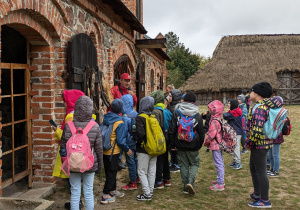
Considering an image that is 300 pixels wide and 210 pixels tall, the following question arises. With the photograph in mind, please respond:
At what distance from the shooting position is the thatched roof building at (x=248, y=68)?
2502 centimetres

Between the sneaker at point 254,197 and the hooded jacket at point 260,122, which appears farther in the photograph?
the sneaker at point 254,197

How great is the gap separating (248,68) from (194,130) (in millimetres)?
23391

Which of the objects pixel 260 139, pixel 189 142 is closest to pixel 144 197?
pixel 189 142

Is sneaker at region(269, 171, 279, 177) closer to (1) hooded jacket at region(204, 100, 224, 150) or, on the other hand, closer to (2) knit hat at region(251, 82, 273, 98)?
(1) hooded jacket at region(204, 100, 224, 150)

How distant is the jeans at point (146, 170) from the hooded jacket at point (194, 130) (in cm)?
43

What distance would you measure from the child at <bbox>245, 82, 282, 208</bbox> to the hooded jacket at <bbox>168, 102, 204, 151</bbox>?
2.40 ft

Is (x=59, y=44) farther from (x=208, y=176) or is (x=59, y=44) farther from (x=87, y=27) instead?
(x=208, y=176)

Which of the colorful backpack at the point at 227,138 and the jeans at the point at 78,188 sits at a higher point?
the colorful backpack at the point at 227,138

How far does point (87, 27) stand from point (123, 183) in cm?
297

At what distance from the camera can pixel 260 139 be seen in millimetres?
3805

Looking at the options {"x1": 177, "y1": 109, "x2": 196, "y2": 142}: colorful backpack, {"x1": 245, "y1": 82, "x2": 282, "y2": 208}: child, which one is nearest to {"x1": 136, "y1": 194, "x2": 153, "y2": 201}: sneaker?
{"x1": 177, "y1": 109, "x2": 196, "y2": 142}: colorful backpack

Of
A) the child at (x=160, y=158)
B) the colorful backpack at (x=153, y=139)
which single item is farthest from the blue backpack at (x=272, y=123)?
the child at (x=160, y=158)

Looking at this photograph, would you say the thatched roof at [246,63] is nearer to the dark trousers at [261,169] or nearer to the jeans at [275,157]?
the jeans at [275,157]

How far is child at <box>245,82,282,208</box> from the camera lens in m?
3.80
